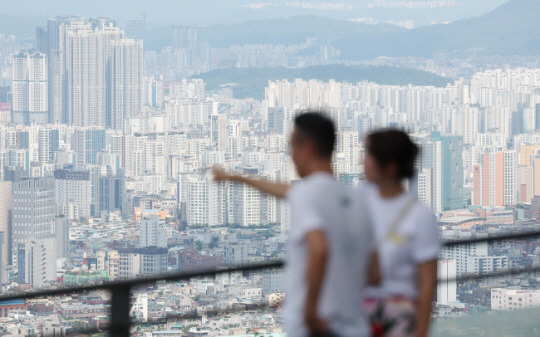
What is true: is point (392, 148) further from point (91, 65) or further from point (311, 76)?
point (91, 65)

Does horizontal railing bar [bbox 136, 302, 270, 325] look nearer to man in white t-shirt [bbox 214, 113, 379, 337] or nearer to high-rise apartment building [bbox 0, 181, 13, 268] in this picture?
man in white t-shirt [bbox 214, 113, 379, 337]

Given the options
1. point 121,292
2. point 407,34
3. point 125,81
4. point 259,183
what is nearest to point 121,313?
point 121,292

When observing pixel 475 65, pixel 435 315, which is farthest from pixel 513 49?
pixel 435 315

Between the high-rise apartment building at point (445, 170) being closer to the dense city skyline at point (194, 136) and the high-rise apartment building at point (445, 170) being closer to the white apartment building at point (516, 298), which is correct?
the dense city skyline at point (194, 136)

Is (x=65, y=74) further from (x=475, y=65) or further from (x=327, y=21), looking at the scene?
(x=475, y=65)

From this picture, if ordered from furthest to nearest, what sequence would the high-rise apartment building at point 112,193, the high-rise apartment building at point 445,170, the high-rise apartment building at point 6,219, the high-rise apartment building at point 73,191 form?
the high-rise apartment building at point 73,191 → the high-rise apartment building at point 112,193 → the high-rise apartment building at point 6,219 → the high-rise apartment building at point 445,170

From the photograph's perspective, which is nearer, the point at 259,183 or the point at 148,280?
the point at 259,183

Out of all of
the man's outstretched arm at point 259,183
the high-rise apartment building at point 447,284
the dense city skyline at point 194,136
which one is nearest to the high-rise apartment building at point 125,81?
the dense city skyline at point 194,136
